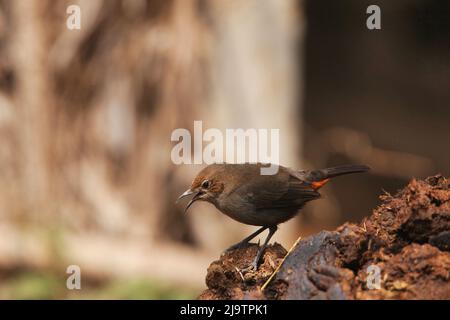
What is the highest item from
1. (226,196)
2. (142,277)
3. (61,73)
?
(61,73)

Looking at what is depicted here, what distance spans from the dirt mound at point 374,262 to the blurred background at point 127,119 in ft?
15.7

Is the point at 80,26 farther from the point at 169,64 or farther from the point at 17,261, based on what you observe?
the point at 17,261

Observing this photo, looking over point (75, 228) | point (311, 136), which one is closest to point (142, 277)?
point (75, 228)

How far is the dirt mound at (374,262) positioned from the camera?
289 cm

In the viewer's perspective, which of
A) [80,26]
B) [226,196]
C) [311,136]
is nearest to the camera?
[226,196]

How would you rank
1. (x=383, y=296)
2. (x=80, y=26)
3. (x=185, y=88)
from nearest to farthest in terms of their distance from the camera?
(x=383, y=296), (x=80, y=26), (x=185, y=88)

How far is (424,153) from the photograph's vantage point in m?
10.2

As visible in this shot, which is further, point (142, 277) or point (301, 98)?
point (301, 98)

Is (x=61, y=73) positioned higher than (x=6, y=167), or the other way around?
(x=61, y=73)

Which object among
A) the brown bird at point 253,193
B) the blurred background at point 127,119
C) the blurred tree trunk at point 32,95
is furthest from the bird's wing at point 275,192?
the blurred tree trunk at point 32,95

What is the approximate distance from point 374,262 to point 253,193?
5.31 ft

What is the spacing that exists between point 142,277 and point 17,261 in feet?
4.75

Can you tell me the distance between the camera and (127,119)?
9.00m

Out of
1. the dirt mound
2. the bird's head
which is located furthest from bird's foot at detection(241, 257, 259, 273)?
the bird's head
